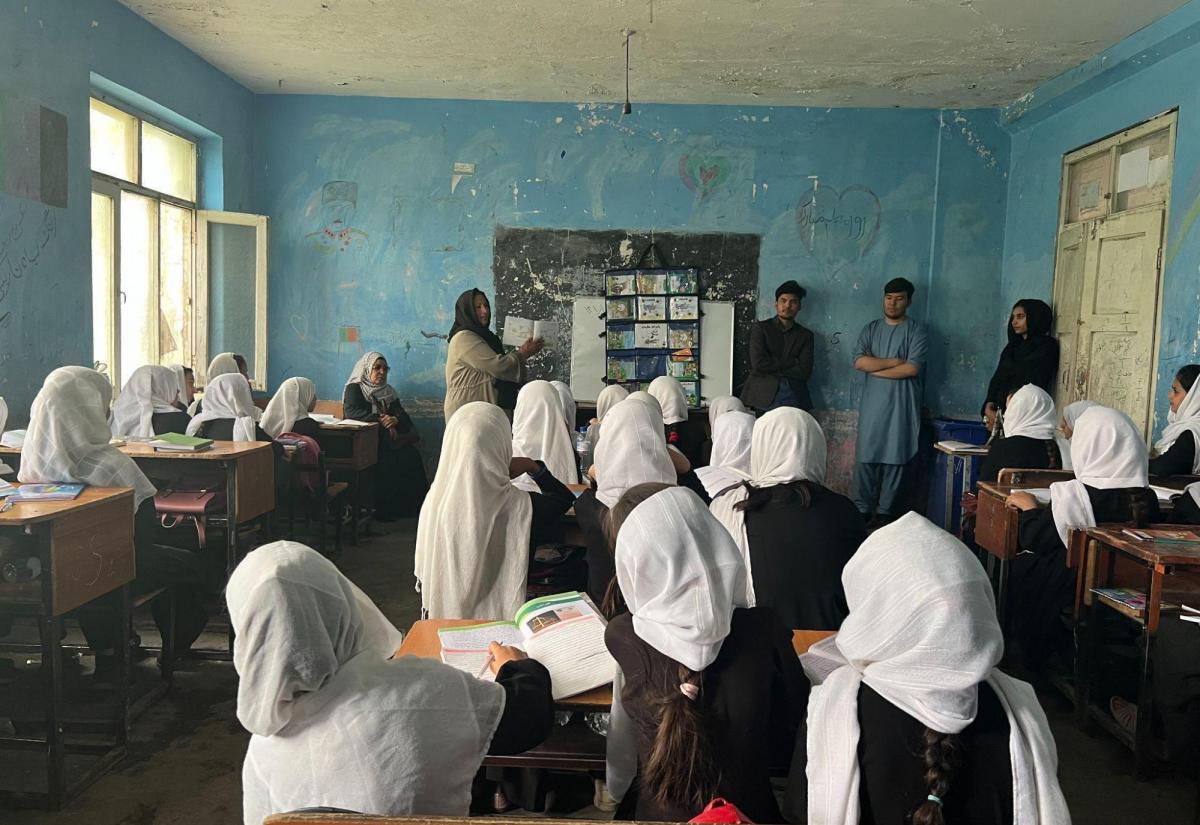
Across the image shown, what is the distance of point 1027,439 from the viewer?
4.76m

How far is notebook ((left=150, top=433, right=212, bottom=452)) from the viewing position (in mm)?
4199

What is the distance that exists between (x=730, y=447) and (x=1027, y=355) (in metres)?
3.50

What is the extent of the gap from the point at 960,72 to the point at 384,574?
517 centimetres

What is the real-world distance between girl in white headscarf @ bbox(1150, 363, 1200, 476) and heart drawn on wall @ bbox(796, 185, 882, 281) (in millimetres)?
3105

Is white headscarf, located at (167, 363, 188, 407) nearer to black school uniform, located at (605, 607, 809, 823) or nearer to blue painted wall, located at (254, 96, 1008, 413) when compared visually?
blue painted wall, located at (254, 96, 1008, 413)

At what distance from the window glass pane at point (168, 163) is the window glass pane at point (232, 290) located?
0.37 metres

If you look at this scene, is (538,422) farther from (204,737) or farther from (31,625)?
(31,625)

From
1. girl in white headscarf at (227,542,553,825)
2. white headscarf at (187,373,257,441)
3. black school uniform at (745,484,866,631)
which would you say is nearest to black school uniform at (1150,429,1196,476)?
black school uniform at (745,484,866,631)

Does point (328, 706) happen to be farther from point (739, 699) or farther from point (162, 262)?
point (162, 262)

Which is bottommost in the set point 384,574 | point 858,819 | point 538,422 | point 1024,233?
point 384,574

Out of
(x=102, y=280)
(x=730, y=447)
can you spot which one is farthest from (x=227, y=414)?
(x=730, y=447)

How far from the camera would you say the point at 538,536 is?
2979 millimetres

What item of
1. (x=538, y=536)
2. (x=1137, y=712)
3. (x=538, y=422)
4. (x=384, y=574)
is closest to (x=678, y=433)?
(x=538, y=422)

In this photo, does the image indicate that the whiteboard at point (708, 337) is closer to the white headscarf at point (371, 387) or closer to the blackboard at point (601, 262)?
the blackboard at point (601, 262)
